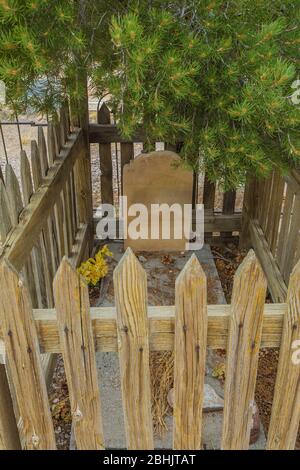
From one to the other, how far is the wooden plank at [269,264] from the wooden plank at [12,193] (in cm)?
190

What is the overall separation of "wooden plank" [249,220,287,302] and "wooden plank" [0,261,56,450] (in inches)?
77.4

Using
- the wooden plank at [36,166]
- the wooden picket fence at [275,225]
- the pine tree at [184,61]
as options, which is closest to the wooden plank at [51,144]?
the wooden plank at [36,166]

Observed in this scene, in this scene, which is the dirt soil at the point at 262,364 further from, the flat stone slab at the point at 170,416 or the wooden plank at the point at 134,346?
the wooden plank at the point at 134,346

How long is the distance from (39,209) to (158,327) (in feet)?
3.91

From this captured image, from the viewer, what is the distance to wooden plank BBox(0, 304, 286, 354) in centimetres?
144

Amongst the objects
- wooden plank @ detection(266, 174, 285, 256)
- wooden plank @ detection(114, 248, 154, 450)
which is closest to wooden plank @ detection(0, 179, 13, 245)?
wooden plank @ detection(114, 248, 154, 450)

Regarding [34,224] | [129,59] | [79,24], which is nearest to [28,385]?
[34,224]

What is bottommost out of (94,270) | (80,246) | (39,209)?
(94,270)

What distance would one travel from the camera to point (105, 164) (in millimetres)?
3963

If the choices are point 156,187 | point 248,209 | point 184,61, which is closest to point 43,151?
point 156,187

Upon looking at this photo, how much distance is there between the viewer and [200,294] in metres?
1.38

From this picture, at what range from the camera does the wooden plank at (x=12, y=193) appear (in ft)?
6.75

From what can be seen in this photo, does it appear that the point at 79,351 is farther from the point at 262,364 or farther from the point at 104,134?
the point at 104,134
